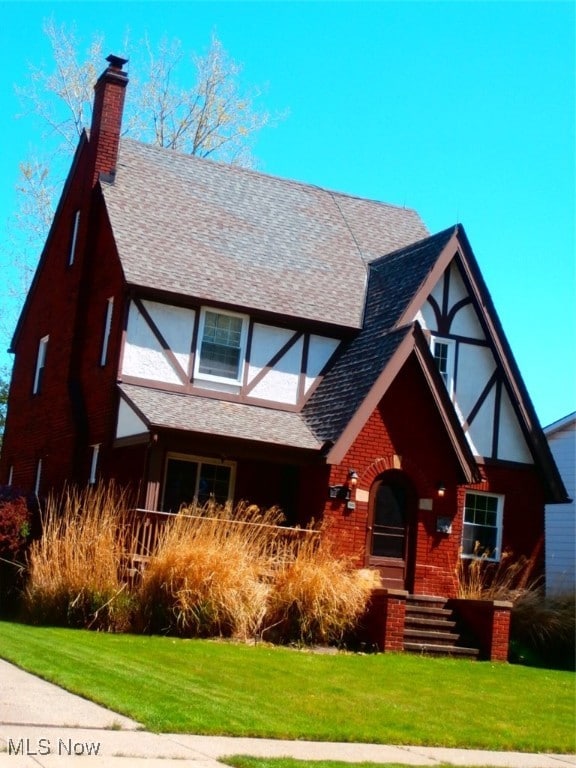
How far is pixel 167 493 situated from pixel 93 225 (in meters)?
6.62

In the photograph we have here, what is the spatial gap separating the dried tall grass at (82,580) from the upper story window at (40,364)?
31.1ft

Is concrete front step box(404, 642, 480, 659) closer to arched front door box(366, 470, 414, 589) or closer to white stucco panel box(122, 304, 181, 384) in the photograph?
arched front door box(366, 470, 414, 589)

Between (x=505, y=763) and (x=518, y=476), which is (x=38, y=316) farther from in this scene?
(x=505, y=763)

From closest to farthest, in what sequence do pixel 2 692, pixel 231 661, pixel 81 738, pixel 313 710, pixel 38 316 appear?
pixel 81 738
pixel 2 692
pixel 313 710
pixel 231 661
pixel 38 316

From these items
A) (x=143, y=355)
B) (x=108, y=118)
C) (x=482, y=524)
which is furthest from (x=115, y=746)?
(x=108, y=118)

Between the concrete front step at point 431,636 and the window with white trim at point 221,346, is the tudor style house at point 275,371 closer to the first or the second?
the window with white trim at point 221,346

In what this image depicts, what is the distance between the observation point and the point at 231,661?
13773mm

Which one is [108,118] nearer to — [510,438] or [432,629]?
[510,438]

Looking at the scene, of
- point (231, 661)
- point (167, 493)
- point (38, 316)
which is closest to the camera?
point (231, 661)

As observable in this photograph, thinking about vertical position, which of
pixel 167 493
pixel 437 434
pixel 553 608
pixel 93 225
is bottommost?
pixel 553 608

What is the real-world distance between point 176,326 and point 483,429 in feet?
22.8

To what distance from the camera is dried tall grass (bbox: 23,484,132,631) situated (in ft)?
53.2

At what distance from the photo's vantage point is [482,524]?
77.4 ft

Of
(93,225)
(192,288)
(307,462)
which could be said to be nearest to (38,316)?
(93,225)
